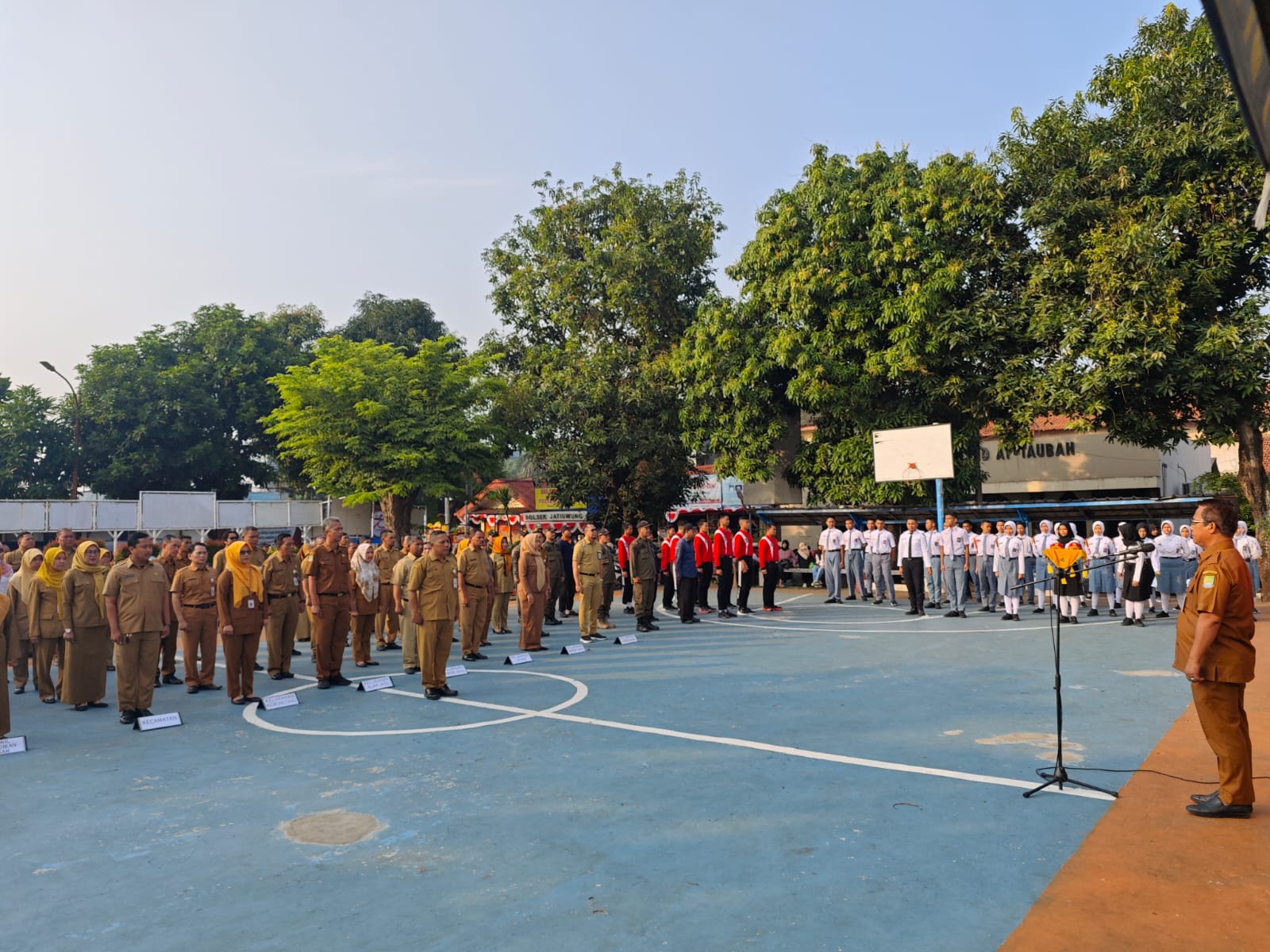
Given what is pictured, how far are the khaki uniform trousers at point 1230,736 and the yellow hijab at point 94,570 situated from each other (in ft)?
33.3

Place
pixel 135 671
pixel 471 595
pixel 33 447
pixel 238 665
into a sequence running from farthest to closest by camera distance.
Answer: pixel 33 447 < pixel 471 595 < pixel 238 665 < pixel 135 671

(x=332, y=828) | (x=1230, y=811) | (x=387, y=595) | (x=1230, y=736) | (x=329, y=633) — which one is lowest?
(x=332, y=828)

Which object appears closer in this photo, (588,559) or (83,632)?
(83,632)

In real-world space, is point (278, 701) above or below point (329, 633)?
below

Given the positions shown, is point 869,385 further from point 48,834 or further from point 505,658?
point 48,834

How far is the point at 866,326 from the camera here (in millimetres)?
21812

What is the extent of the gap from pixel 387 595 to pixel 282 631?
2.94 meters

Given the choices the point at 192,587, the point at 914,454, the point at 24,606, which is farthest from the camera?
the point at 914,454

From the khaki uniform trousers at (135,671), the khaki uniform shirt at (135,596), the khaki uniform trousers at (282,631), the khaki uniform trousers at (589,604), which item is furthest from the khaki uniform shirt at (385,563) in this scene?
the khaki uniform trousers at (135,671)

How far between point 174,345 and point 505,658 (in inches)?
1426

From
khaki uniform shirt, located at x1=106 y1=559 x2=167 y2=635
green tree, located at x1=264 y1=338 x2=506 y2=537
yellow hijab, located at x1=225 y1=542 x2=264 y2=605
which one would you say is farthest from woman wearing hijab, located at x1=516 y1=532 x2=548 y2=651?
green tree, located at x1=264 y1=338 x2=506 y2=537

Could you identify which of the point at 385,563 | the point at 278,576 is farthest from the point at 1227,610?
the point at 385,563

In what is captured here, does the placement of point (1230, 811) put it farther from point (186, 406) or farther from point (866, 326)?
point (186, 406)

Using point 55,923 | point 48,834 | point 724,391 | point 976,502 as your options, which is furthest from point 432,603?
point 976,502
